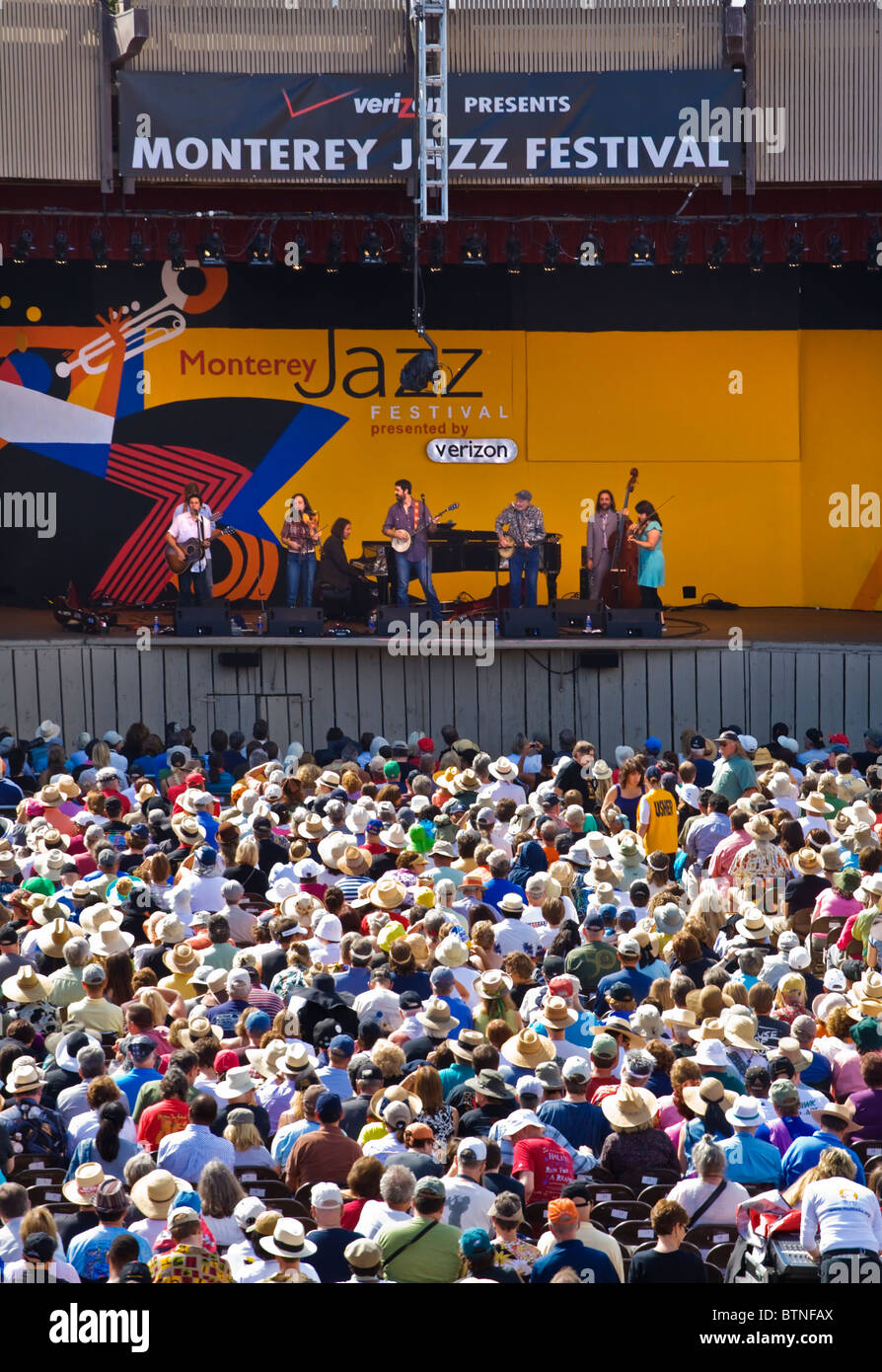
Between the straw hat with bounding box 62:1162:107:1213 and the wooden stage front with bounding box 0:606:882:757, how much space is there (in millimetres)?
11187

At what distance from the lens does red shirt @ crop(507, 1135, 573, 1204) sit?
6871 mm

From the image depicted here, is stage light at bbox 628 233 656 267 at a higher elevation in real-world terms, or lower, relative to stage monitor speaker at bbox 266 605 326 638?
higher

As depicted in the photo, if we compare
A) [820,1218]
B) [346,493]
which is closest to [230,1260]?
[820,1218]

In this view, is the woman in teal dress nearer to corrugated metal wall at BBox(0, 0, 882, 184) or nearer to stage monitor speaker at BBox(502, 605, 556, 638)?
stage monitor speaker at BBox(502, 605, 556, 638)

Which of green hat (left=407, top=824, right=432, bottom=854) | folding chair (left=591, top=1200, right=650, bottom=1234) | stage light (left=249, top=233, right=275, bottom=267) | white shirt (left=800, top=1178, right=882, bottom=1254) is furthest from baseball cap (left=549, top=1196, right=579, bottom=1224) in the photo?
stage light (left=249, top=233, right=275, bottom=267)

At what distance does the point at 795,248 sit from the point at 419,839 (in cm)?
972

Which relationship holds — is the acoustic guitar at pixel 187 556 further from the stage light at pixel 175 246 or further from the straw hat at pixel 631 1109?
the straw hat at pixel 631 1109

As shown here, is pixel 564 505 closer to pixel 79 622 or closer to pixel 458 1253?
pixel 79 622

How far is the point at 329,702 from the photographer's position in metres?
18.0

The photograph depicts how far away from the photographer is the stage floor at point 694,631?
697 inches

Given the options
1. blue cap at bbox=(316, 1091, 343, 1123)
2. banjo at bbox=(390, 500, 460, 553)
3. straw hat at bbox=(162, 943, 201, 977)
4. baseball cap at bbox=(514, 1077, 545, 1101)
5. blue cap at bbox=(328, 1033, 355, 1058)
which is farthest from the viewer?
banjo at bbox=(390, 500, 460, 553)

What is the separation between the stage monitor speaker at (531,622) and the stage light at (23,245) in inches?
241

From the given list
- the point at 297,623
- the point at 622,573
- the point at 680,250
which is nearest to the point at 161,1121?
the point at 297,623

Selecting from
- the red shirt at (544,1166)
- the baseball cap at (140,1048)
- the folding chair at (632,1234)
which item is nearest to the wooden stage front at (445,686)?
the baseball cap at (140,1048)
